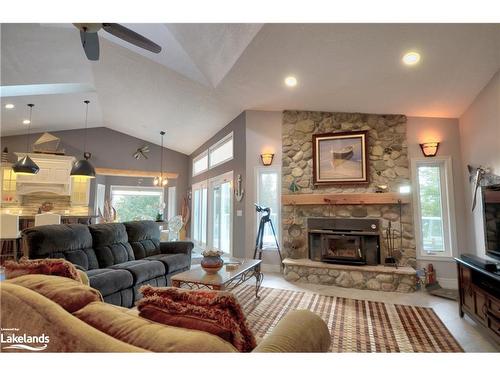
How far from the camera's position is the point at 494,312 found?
2.21 meters

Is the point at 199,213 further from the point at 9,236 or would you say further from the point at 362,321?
the point at 362,321

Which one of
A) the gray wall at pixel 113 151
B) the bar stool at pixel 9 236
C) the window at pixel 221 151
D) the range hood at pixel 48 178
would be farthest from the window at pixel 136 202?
the bar stool at pixel 9 236

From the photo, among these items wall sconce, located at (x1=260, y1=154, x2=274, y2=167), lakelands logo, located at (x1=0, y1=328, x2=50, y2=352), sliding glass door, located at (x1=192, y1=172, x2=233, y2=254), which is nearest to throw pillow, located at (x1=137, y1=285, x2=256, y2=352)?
lakelands logo, located at (x1=0, y1=328, x2=50, y2=352)

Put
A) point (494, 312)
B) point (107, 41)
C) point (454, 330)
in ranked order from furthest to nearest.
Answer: point (107, 41)
point (454, 330)
point (494, 312)

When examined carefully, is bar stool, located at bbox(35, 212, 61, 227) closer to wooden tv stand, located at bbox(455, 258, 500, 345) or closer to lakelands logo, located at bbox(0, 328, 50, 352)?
lakelands logo, located at bbox(0, 328, 50, 352)

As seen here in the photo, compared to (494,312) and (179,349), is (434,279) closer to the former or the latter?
(494,312)

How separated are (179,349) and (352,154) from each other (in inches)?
170

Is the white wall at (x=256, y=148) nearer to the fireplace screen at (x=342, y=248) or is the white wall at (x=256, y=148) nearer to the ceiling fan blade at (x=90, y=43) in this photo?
the fireplace screen at (x=342, y=248)

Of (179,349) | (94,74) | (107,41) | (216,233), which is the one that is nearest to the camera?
(179,349)

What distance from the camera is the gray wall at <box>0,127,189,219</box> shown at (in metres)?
7.11

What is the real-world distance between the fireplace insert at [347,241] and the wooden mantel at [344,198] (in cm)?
31

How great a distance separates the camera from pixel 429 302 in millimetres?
3348

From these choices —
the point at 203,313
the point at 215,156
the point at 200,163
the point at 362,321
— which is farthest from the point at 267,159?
the point at 203,313
